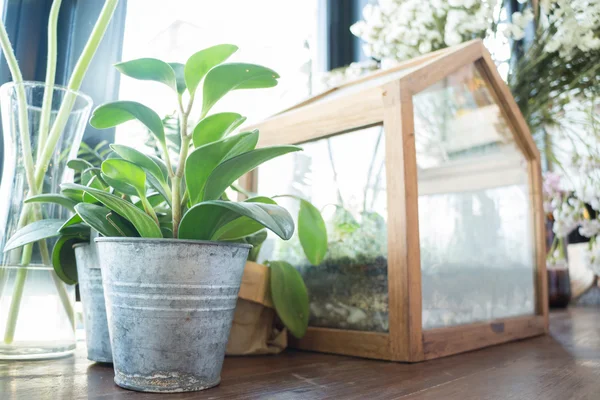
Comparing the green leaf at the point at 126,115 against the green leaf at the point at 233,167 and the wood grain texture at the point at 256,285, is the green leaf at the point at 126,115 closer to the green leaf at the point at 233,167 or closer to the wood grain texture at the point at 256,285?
the green leaf at the point at 233,167

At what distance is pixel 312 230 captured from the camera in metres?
0.81

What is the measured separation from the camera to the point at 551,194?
1.64 meters

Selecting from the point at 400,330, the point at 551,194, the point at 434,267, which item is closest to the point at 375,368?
the point at 400,330

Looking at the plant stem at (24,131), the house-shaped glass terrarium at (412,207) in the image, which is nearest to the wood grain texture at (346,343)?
the house-shaped glass terrarium at (412,207)

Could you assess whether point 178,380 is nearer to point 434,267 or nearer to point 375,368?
point 375,368

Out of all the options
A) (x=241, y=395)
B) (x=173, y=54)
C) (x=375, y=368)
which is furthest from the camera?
(x=173, y=54)

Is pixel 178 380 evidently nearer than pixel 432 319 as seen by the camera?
Yes

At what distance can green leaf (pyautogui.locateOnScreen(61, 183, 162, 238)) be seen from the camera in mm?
542

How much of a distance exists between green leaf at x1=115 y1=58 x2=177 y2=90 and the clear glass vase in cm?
23

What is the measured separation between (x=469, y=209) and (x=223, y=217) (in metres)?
0.55

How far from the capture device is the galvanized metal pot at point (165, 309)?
0.54 metres

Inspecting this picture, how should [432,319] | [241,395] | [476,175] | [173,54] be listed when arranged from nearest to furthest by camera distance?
[241,395], [432,319], [476,175], [173,54]

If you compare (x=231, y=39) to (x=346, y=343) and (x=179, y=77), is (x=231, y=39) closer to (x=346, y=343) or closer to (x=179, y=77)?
(x=179, y=77)

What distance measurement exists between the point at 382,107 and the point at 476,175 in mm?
293
